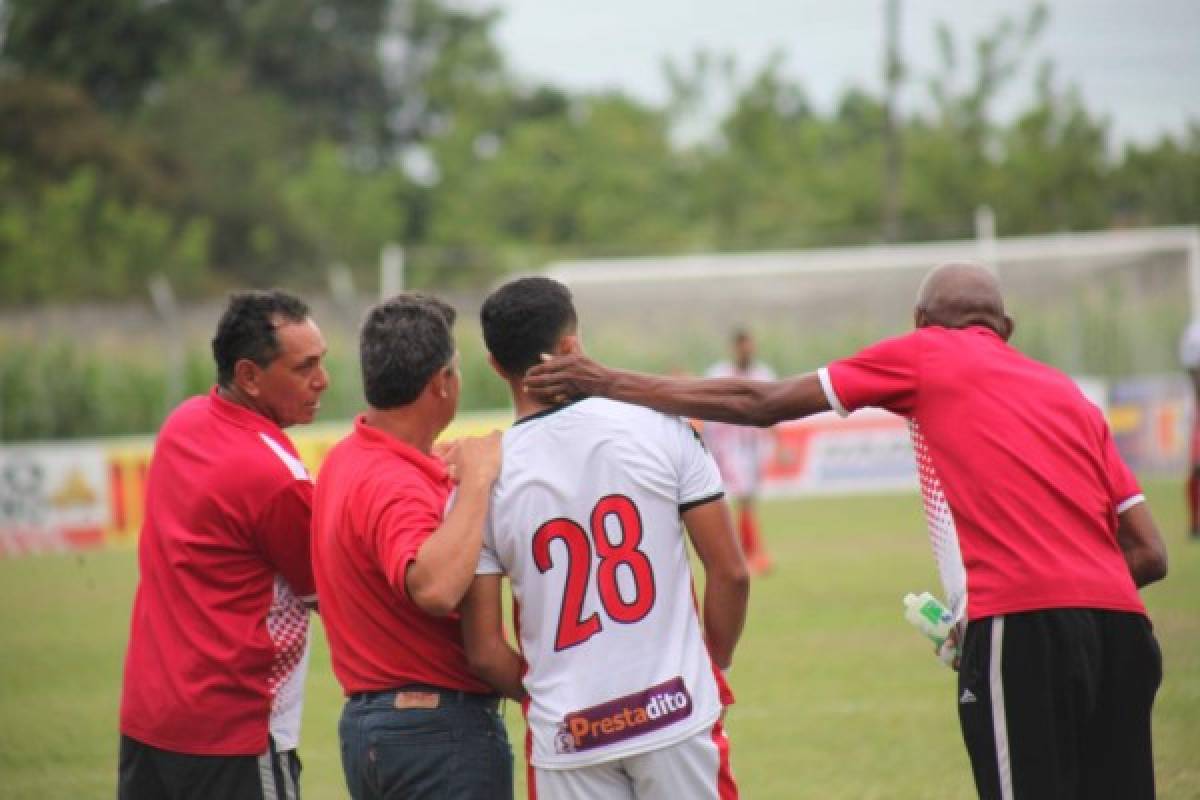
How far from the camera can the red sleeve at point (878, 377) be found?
187 inches

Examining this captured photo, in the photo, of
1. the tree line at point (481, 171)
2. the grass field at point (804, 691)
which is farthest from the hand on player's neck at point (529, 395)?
the tree line at point (481, 171)

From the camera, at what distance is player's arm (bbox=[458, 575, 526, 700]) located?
169 inches

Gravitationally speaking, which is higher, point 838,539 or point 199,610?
point 199,610

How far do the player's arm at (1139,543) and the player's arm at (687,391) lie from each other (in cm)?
103

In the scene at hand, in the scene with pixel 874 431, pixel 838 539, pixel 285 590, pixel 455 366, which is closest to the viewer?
pixel 455 366

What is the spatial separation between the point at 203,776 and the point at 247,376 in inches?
47.4

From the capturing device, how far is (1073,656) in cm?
458

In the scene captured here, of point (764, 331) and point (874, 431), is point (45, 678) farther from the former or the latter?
point (764, 331)

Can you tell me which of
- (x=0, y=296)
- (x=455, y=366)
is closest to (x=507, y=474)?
(x=455, y=366)

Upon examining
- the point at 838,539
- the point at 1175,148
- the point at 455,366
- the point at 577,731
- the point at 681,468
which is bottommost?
the point at 838,539

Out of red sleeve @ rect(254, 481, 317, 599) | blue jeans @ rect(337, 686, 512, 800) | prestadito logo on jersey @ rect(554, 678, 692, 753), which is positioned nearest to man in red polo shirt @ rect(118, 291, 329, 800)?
red sleeve @ rect(254, 481, 317, 599)

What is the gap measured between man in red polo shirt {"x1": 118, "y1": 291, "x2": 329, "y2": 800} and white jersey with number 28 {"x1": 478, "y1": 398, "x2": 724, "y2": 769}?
833 mm

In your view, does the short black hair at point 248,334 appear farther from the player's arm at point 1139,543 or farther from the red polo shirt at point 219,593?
the player's arm at point 1139,543

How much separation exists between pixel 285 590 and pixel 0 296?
37.4 meters
